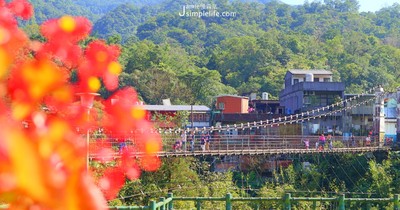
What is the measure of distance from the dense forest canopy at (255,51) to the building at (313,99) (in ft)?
29.7

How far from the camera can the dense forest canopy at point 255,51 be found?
42844 mm

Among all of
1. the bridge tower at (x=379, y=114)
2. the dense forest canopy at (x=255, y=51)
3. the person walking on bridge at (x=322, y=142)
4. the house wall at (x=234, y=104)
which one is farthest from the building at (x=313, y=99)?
the dense forest canopy at (x=255, y=51)

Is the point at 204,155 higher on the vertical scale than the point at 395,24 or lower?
lower

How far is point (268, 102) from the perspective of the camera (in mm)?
35562

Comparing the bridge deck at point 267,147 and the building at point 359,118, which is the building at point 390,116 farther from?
the bridge deck at point 267,147

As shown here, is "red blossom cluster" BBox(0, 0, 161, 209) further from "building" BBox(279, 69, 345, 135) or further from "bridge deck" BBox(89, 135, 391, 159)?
"building" BBox(279, 69, 345, 135)

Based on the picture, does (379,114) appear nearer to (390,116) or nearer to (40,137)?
(390,116)

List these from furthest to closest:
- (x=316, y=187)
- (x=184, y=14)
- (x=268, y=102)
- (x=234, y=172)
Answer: (x=184, y=14) < (x=268, y=102) < (x=234, y=172) < (x=316, y=187)

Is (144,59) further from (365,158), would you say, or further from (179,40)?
(179,40)

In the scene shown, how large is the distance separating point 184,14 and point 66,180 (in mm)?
91087

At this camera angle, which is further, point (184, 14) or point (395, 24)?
point (184, 14)

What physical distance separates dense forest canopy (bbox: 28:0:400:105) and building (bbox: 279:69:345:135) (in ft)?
29.7

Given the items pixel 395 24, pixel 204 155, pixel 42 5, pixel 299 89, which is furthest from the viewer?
pixel 42 5

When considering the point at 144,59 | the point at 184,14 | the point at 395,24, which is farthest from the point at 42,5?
the point at 144,59
